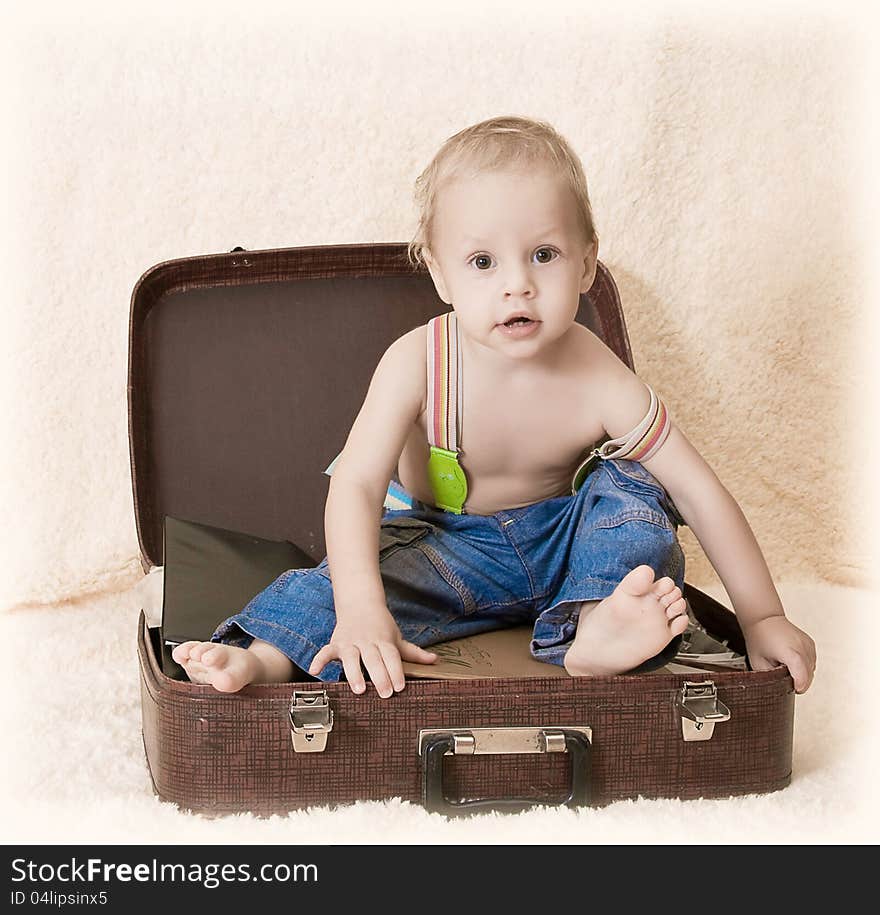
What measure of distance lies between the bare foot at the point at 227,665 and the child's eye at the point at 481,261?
405mm

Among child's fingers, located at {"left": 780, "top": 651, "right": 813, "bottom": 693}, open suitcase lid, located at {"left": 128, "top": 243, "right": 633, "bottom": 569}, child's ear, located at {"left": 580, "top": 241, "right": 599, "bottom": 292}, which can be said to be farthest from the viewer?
open suitcase lid, located at {"left": 128, "top": 243, "right": 633, "bottom": 569}

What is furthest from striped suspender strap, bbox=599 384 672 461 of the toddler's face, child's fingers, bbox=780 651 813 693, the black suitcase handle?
the black suitcase handle

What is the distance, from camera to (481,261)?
1247mm

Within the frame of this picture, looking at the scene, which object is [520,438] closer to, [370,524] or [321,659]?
[370,524]

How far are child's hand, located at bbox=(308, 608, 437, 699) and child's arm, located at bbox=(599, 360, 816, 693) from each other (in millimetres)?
310

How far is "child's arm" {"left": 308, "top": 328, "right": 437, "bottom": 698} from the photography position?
113 centimetres


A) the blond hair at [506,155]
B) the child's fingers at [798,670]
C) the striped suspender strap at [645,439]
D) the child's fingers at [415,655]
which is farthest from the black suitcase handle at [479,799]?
the blond hair at [506,155]

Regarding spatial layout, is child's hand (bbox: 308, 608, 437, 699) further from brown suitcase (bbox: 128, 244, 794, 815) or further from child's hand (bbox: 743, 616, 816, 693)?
child's hand (bbox: 743, 616, 816, 693)

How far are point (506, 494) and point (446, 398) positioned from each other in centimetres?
12

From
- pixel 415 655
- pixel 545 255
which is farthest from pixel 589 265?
pixel 415 655

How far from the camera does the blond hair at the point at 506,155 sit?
124 centimetres

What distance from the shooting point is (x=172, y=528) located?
1418mm

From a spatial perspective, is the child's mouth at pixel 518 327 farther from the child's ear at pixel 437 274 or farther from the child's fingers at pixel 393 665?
the child's fingers at pixel 393 665

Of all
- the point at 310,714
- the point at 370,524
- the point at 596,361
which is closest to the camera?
the point at 310,714
